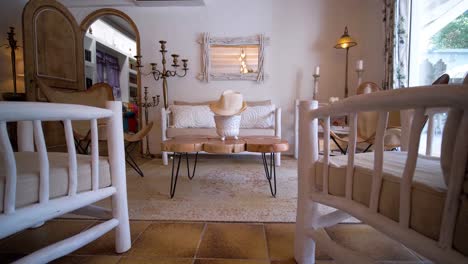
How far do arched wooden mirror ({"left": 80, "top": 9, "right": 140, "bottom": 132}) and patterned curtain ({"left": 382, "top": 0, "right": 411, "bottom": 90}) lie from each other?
3.74 metres

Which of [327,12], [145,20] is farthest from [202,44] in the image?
[327,12]

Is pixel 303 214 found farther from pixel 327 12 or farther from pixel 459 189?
pixel 327 12

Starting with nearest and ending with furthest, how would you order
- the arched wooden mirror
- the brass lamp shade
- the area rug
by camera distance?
1. the area rug
2. the brass lamp shade
3. the arched wooden mirror

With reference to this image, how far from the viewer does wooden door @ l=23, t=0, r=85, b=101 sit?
2.62 metres

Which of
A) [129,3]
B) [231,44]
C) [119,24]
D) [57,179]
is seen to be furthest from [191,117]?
[119,24]

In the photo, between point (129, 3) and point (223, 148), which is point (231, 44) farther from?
point (223, 148)

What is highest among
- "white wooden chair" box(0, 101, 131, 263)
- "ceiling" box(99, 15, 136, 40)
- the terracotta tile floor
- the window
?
"ceiling" box(99, 15, 136, 40)

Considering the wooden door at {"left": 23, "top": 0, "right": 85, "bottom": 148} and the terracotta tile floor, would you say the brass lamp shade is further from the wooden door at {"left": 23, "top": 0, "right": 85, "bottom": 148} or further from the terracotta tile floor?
the wooden door at {"left": 23, "top": 0, "right": 85, "bottom": 148}

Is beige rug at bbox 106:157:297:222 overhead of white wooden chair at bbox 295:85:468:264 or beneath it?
beneath

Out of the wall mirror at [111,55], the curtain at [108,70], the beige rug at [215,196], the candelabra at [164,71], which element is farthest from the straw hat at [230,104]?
Result: the curtain at [108,70]

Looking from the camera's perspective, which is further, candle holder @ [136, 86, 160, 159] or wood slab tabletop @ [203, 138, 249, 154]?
candle holder @ [136, 86, 160, 159]

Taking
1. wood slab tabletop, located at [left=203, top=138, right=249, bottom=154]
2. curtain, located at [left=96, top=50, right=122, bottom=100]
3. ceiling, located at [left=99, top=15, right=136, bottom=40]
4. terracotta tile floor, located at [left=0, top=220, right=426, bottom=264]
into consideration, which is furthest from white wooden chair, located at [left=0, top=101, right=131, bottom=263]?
ceiling, located at [left=99, top=15, right=136, bottom=40]

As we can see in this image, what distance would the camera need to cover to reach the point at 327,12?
3.31 metres

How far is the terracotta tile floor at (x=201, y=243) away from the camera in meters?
0.98
